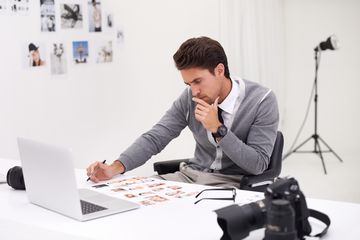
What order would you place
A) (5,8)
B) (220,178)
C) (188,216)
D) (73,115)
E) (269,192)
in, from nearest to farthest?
(269,192)
(188,216)
(220,178)
(5,8)
(73,115)

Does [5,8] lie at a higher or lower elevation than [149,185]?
higher

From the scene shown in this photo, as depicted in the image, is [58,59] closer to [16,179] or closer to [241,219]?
[16,179]

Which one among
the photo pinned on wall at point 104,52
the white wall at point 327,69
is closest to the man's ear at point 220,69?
the photo pinned on wall at point 104,52

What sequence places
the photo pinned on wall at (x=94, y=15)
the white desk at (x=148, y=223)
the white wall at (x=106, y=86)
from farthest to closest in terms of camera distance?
the photo pinned on wall at (x=94, y=15) → the white wall at (x=106, y=86) → the white desk at (x=148, y=223)

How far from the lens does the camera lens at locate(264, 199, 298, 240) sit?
138 cm

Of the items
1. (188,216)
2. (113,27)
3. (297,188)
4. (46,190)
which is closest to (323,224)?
(297,188)

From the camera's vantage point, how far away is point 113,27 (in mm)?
4199

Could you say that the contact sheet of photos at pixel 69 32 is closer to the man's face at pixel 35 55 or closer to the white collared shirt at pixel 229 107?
the man's face at pixel 35 55

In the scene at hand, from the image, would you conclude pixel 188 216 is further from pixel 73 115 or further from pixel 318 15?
pixel 318 15

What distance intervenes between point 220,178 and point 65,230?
1105 mm

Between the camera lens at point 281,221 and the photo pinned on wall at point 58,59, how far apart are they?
8.68ft

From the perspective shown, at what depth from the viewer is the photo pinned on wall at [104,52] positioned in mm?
4082

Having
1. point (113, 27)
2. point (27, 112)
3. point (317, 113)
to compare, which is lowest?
point (317, 113)

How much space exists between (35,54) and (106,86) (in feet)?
2.32
